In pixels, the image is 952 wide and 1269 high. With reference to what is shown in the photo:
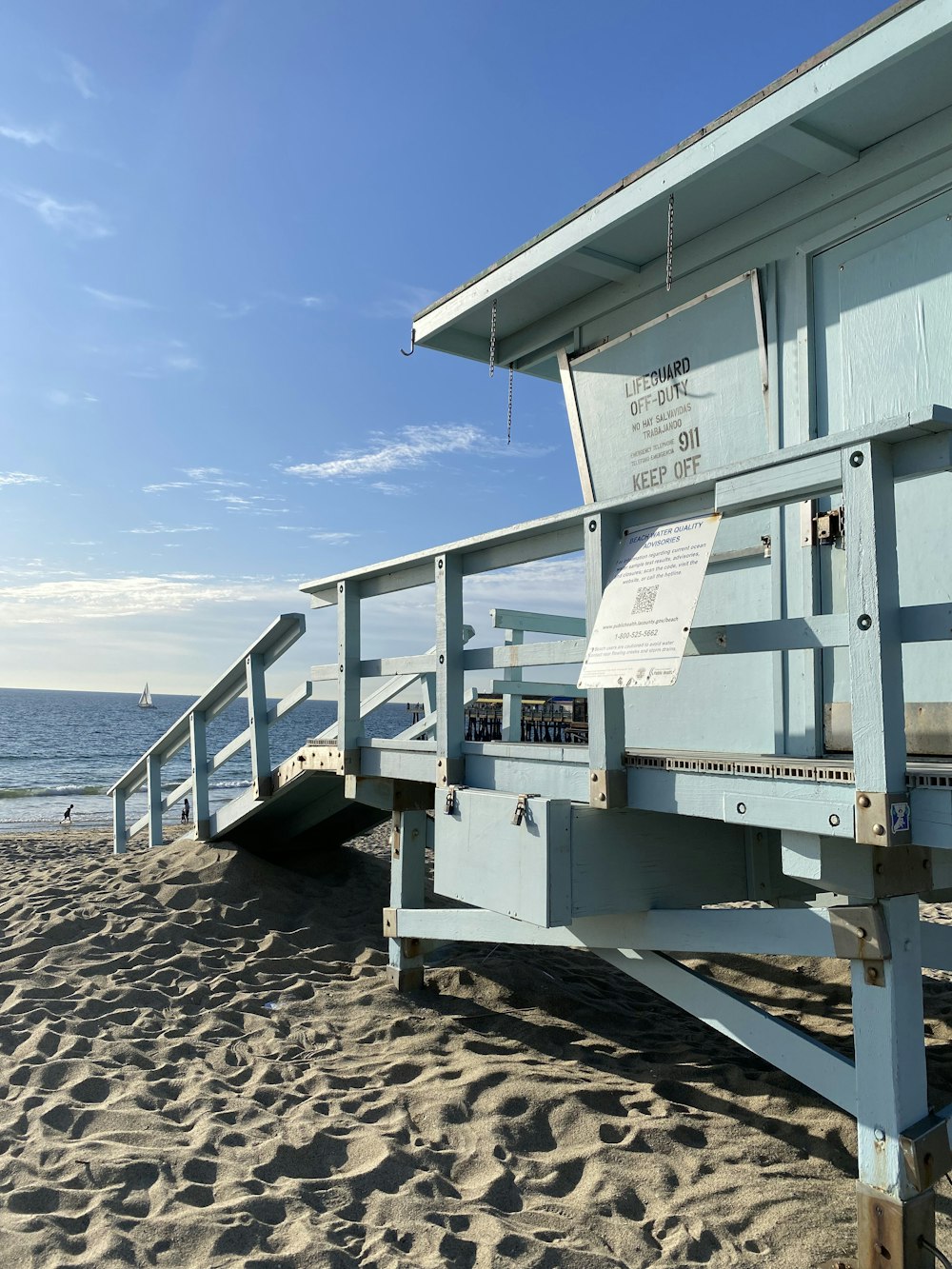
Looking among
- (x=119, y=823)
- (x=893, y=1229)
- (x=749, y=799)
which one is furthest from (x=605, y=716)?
(x=119, y=823)

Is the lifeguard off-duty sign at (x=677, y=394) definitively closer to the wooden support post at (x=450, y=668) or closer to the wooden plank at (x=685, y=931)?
the wooden support post at (x=450, y=668)

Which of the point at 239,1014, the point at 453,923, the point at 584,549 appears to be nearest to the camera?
the point at 584,549

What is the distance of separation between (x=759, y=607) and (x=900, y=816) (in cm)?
201

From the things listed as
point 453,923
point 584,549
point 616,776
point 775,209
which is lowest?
point 453,923

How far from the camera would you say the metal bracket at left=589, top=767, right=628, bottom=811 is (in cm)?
336

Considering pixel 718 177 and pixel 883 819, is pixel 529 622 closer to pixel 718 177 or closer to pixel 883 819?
pixel 718 177

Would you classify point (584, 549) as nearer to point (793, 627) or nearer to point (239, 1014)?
point (793, 627)

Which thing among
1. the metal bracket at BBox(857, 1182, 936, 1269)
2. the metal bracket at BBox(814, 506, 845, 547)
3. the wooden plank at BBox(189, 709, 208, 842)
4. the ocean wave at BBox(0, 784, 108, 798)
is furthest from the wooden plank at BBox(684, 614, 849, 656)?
the ocean wave at BBox(0, 784, 108, 798)

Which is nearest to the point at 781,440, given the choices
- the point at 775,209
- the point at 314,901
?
the point at 775,209

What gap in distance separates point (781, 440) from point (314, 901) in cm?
453

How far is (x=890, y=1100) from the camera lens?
9.05ft

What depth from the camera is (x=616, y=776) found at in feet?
11.1

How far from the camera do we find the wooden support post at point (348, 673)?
5.20 m

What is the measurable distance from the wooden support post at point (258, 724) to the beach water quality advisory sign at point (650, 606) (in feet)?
11.9
